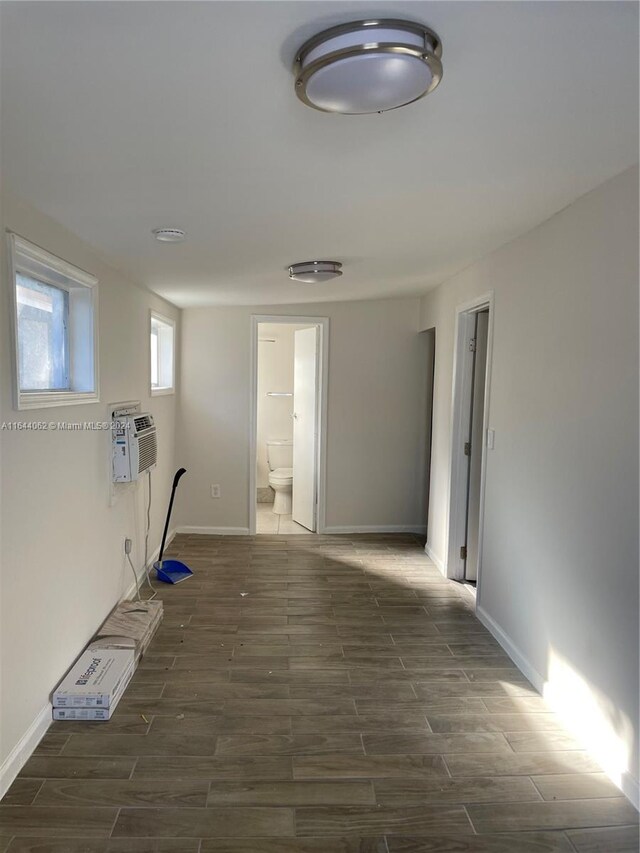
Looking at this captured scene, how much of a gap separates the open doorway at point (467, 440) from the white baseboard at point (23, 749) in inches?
109

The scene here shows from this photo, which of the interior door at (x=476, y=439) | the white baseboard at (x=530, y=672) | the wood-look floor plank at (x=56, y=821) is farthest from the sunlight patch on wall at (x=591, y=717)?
the wood-look floor plank at (x=56, y=821)

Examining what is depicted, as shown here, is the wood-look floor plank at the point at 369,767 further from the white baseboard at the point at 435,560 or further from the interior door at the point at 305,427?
the interior door at the point at 305,427

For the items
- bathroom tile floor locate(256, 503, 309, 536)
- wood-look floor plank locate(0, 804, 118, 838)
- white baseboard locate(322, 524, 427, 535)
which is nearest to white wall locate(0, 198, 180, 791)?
wood-look floor plank locate(0, 804, 118, 838)

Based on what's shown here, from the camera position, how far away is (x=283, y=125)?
1396 mm

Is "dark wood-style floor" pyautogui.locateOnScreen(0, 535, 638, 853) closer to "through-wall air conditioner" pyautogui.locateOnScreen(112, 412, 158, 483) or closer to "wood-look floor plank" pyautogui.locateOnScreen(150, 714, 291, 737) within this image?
"wood-look floor plank" pyautogui.locateOnScreen(150, 714, 291, 737)

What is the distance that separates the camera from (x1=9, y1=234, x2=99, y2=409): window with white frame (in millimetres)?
2023

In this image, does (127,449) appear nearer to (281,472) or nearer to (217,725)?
(217,725)

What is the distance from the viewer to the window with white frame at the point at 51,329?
6.64ft

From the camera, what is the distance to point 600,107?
1.38 metres

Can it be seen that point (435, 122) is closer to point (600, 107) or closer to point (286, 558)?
point (600, 107)

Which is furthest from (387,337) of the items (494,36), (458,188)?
(494,36)

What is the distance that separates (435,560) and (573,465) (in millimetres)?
2246

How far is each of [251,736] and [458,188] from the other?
233 centimetres

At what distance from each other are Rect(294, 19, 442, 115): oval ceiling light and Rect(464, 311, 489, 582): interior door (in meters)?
2.73
